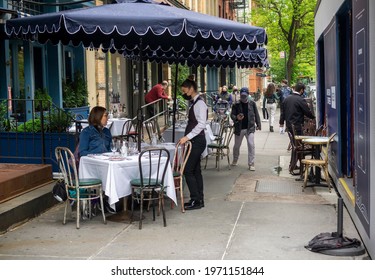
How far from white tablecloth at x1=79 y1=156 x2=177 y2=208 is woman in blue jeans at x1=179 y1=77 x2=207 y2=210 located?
57 cm

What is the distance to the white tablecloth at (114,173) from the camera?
25.2ft

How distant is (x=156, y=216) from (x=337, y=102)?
3.94m

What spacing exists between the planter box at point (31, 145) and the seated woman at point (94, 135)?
6.62 ft

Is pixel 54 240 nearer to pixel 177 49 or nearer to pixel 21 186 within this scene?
pixel 21 186

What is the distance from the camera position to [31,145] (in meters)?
10.4

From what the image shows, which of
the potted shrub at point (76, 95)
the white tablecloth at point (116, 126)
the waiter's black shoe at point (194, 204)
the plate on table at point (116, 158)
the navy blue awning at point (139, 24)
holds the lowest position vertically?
the waiter's black shoe at point (194, 204)

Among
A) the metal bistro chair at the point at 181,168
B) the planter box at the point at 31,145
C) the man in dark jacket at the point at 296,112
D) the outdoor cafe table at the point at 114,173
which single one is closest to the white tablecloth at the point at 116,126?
the planter box at the point at 31,145

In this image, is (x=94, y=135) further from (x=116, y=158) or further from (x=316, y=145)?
(x=316, y=145)

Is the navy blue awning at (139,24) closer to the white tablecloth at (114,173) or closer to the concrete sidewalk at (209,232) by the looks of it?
the white tablecloth at (114,173)

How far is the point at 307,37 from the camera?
40.4m

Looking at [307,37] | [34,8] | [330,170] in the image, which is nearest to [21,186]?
[330,170]

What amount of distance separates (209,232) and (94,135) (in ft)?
7.45

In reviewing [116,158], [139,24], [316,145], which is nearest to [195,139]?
[116,158]

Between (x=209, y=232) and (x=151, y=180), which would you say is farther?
(x=151, y=180)
